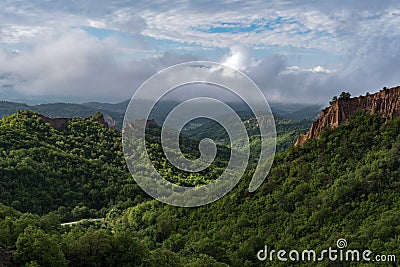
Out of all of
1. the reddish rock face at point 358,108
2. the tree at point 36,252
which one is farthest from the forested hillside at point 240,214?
the reddish rock face at point 358,108

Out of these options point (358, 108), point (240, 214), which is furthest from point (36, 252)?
point (358, 108)

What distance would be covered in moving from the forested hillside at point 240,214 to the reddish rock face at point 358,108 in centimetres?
98

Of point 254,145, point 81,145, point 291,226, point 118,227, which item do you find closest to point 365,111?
point 291,226

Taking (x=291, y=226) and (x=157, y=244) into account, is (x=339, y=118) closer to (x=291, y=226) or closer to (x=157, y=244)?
(x=291, y=226)

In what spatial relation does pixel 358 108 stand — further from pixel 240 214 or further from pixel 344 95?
pixel 240 214

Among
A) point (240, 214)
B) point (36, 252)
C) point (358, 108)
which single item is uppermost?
point (358, 108)

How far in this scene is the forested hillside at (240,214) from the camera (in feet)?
94.3

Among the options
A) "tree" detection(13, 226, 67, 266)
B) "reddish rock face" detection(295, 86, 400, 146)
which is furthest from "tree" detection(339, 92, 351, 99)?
"tree" detection(13, 226, 67, 266)

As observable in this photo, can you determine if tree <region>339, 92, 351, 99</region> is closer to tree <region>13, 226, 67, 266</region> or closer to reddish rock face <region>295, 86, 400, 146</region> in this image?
reddish rock face <region>295, 86, 400, 146</region>

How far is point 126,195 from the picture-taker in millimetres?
67250

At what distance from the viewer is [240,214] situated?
4341cm

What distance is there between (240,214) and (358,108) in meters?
15.8

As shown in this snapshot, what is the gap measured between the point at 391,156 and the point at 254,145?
70.4 m

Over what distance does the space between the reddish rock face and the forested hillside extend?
0.98 m
